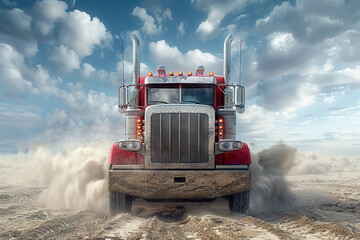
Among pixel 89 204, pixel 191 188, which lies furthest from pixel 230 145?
pixel 89 204

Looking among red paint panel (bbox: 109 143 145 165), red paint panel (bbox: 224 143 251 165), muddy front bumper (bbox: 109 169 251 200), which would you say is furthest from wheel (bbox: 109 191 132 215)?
red paint panel (bbox: 224 143 251 165)

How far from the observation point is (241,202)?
6566 millimetres

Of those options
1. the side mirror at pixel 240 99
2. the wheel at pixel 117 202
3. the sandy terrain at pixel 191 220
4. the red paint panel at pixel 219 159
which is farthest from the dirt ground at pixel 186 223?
the side mirror at pixel 240 99

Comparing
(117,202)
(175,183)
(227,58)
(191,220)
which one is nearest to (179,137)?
(175,183)

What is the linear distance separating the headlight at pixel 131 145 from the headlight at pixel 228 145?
170cm

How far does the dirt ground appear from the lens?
4.80 meters

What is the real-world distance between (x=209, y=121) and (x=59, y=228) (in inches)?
134

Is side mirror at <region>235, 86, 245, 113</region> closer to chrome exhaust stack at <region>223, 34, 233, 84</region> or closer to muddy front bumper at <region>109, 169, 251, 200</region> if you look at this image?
chrome exhaust stack at <region>223, 34, 233, 84</region>

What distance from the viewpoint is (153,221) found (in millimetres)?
5645

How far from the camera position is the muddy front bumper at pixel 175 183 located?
605cm

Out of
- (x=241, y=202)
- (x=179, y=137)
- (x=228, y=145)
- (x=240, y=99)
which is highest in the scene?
(x=240, y=99)

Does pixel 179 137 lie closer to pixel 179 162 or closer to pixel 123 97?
pixel 179 162

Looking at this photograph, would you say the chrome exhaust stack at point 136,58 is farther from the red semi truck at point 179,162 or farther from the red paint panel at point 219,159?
the red paint panel at point 219,159

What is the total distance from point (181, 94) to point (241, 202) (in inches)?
114
